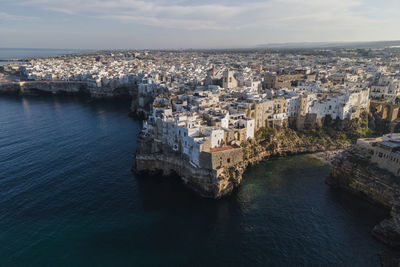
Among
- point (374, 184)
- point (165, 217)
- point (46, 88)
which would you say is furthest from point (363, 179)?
point (46, 88)

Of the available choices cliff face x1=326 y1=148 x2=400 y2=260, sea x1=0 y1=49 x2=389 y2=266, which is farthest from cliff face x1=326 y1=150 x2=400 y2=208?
sea x1=0 y1=49 x2=389 y2=266

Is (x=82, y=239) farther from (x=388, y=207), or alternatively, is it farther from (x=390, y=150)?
(x=390, y=150)

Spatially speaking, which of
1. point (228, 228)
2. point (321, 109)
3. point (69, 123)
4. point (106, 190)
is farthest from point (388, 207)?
point (69, 123)

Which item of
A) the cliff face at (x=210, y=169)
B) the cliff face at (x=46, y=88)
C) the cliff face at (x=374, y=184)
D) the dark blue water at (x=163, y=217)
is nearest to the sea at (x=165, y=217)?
the dark blue water at (x=163, y=217)

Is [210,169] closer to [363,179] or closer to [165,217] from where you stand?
[165,217]

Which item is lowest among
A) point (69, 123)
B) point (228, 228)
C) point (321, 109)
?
point (228, 228)
